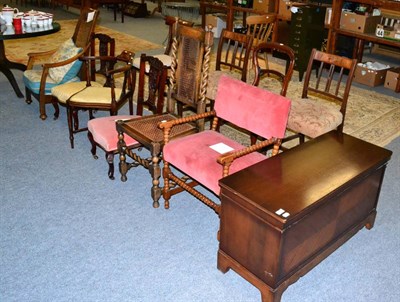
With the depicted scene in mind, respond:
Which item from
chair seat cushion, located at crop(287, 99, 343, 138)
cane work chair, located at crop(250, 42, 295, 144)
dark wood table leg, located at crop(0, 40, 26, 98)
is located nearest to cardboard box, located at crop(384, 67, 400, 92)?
cane work chair, located at crop(250, 42, 295, 144)

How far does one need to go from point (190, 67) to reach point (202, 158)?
1.00 metres

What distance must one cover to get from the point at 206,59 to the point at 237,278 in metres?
1.66

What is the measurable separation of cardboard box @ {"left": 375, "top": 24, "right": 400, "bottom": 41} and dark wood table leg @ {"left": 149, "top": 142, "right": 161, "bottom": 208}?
13.4ft

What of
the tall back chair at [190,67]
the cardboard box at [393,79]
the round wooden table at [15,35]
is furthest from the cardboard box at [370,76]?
the round wooden table at [15,35]

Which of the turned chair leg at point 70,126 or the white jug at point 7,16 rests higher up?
the white jug at point 7,16

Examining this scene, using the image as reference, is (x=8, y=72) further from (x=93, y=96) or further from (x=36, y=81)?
(x=93, y=96)

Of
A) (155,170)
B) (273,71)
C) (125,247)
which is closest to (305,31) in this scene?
(273,71)

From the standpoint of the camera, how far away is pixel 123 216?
10.8ft

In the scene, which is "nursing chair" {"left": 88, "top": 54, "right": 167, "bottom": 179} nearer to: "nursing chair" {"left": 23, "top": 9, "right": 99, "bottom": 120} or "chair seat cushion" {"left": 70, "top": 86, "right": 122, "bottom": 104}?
"chair seat cushion" {"left": 70, "top": 86, "right": 122, "bottom": 104}

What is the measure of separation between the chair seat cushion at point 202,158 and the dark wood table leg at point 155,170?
9cm

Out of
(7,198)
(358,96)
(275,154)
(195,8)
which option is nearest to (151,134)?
(275,154)

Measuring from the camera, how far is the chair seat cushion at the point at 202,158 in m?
2.91

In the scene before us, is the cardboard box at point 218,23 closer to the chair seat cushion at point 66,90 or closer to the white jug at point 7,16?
the white jug at point 7,16

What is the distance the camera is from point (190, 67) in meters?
3.71
